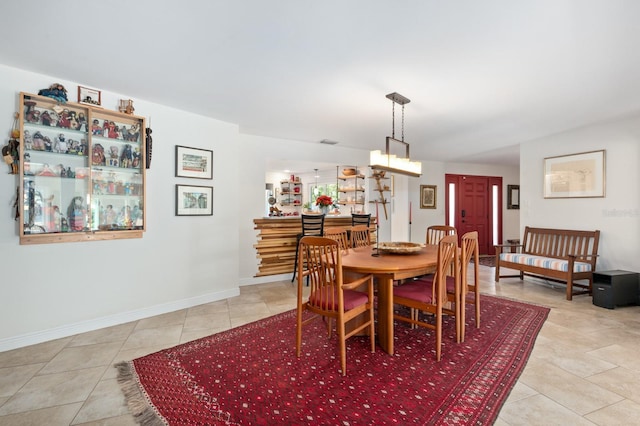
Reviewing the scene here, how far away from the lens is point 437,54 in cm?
243

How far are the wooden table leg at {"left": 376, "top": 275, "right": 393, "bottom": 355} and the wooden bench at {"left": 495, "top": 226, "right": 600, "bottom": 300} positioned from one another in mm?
3127

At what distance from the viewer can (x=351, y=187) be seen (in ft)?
25.1

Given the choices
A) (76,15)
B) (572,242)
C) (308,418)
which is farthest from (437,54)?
(572,242)

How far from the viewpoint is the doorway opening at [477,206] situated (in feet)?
26.7

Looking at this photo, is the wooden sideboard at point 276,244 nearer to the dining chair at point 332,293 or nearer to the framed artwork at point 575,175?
the dining chair at point 332,293

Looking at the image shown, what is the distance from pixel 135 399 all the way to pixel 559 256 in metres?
5.70

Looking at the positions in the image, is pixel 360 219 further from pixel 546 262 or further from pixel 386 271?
pixel 386 271

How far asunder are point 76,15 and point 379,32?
6.51ft

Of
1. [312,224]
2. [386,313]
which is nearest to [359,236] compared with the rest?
[312,224]

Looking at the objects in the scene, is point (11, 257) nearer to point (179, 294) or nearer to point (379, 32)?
point (179, 294)

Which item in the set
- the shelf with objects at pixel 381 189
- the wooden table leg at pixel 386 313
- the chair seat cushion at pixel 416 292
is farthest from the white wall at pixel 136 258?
the shelf with objects at pixel 381 189

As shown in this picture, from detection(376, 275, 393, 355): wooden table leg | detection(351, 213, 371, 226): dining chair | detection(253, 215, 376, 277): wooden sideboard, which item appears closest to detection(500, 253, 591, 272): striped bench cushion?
detection(351, 213, 371, 226): dining chair

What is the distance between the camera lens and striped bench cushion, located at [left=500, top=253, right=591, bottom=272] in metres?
4.26

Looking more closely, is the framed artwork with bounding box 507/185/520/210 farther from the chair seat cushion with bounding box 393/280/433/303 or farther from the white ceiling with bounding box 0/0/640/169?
the chair seat cushion with bounding box 393/280/433/303
